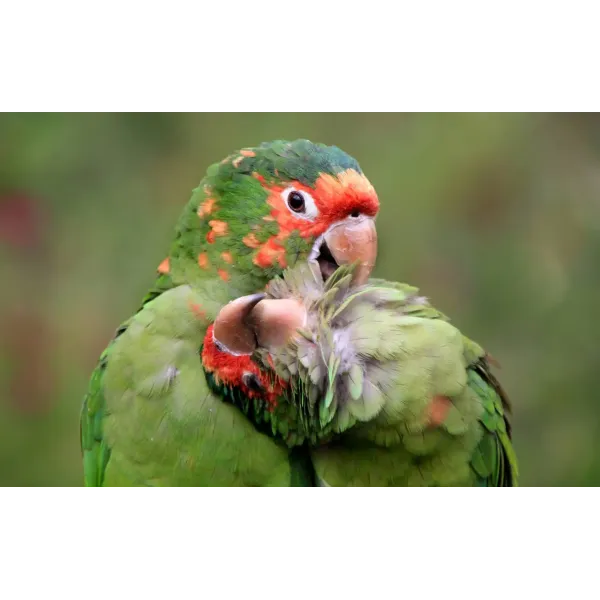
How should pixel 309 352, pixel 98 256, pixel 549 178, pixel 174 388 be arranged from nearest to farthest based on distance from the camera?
pixel 309 352 → pixel 174 388 → pixel 549 178 → pixel 98 256

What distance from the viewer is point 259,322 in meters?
1.40

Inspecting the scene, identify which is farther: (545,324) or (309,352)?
(545,324)

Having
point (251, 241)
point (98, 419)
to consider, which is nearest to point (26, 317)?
point (98, 419)

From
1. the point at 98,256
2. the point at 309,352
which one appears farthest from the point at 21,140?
the point at 309,352

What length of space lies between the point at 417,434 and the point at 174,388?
505mm

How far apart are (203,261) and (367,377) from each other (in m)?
0.47

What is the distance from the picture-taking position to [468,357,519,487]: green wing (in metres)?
1.58

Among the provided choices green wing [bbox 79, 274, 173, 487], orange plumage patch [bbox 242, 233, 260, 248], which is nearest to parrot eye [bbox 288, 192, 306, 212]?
orange plumage patch [bbox 242, 233, 260, 248]

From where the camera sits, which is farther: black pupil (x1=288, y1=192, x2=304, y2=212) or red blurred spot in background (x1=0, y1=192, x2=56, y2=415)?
red blurred spot in background (x1=0, y1=192, x2=56, y2=415)

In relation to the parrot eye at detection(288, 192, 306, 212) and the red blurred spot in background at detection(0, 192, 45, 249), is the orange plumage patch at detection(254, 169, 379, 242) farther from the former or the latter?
the red blurred spot in background at detection(0, 192, 45, 249)

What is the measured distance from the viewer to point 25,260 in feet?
6.37

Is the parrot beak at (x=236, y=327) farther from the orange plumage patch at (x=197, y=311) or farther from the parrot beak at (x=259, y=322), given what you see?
the orange plumage patch at (x=197, y=311)

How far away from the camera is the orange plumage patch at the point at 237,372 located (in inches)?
56.1

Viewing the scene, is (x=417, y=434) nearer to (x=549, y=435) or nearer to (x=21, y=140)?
(x=549, y=435)
